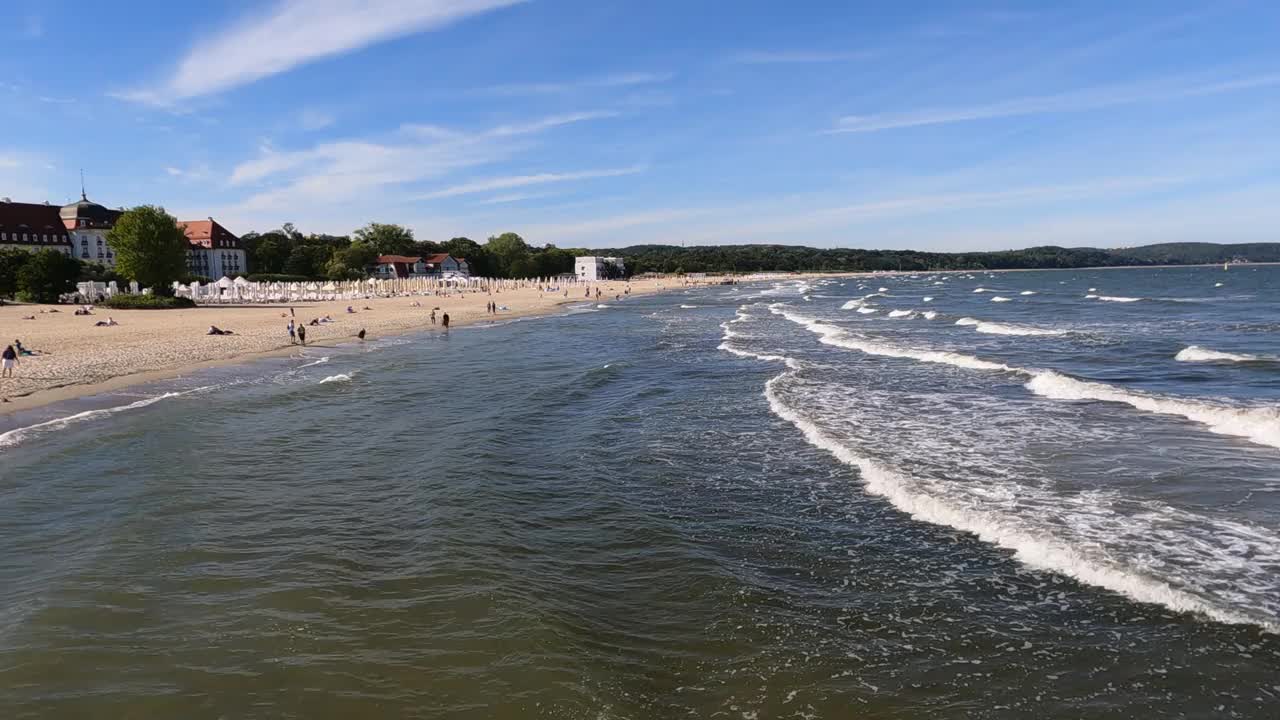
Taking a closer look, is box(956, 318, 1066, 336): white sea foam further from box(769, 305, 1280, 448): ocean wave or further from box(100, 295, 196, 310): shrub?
box(100, 295, 196, 310): shrub

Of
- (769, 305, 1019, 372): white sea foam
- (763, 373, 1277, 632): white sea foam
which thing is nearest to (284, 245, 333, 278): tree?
(769, 305, 1019, 372): white sea foam

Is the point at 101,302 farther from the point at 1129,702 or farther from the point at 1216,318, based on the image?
the point at 1216,318

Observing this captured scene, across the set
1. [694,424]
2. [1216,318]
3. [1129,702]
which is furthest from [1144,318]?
[1129,702]

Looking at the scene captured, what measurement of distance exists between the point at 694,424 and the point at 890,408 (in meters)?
4.96

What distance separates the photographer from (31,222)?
310 ft

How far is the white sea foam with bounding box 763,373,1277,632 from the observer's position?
7.70 metres

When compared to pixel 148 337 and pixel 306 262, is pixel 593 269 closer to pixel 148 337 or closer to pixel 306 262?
pixel 306 262

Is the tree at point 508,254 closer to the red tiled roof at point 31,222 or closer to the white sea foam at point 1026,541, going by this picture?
the red tiled roof at point 31,222

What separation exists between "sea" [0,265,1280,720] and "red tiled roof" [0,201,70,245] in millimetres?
95394

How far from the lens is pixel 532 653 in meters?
6.78

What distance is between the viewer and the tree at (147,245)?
183 ft

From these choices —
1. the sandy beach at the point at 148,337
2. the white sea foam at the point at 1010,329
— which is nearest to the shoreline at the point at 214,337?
the sandy beach at the point at 148,337

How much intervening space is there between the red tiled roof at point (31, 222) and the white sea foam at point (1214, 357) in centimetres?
11304

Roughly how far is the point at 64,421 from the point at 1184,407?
2502cm
